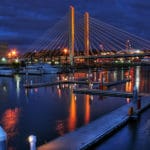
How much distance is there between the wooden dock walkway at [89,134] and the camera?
332 inches

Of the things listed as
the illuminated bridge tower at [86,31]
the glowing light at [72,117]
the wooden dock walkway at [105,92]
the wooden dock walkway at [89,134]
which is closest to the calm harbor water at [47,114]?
the glowing light at [72,117]

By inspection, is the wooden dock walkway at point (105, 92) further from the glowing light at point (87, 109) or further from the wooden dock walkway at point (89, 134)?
the wooden dock walkway at point (89, 134)

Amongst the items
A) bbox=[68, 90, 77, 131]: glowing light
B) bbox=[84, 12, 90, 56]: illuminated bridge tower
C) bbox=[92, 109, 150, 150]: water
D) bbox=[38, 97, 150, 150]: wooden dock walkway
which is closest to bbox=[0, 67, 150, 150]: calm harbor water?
bbox=[68, 90, 77, 131]: glowing light

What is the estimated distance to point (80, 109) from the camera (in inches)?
680

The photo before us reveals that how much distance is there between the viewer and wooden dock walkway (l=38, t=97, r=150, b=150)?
843 centimetres

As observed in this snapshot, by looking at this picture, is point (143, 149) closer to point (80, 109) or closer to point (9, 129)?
point (9, 129)

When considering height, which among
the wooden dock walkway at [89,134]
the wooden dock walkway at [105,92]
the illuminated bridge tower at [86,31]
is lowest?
the wooden dock walkway at [89,134]

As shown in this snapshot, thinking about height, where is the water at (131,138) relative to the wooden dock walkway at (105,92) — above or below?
below

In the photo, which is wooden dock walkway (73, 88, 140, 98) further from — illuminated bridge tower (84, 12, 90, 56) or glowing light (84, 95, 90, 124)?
illuminated bridge tower (84, 12, 90, 56)

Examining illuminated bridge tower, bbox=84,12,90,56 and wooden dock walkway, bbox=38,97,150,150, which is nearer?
wooden dock walkway, bbox=38,97,150,150

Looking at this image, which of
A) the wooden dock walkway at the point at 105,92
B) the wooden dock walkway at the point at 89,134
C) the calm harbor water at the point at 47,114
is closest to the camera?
the wooden dock walkway at the point at 89,134

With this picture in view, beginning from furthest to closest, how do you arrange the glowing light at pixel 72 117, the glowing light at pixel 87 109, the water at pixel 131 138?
the glowing light at pixel 87 109 → the glowing light at pixel 72 117 → the water at pixel 131 138

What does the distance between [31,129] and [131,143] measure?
15.2ft

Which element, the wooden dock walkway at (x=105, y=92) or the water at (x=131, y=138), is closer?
the water at (x=131, y=138)
